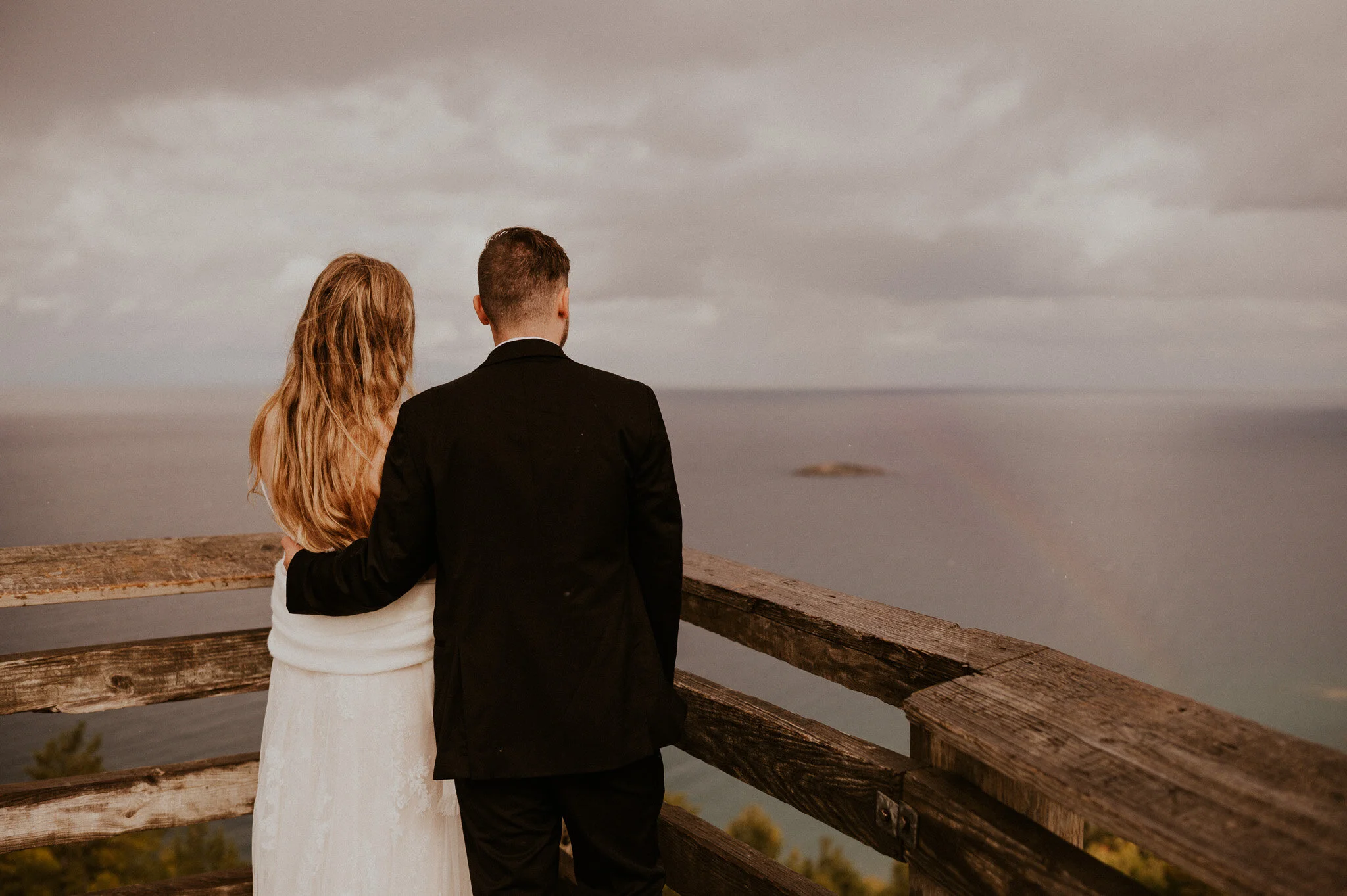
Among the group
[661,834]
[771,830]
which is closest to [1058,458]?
[771,830]

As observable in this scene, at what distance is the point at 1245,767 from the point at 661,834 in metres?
1.78

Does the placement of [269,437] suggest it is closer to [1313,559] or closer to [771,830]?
[771,830]

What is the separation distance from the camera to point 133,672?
2.71m

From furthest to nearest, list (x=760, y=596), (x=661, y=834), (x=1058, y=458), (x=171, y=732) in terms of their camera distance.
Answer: (x=1058, y=458) < (x=171, y=732) < (x=661, y=834) < (x=760, y=596)

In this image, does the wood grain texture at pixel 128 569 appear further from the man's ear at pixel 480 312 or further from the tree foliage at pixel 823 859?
the tree foliage at pixel 823 859

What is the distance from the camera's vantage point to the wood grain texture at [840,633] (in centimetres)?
181

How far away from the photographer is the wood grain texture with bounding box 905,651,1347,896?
3.36ft

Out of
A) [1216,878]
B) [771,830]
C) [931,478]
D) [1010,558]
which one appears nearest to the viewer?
[1216,878]

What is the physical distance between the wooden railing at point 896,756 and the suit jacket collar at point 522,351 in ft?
2.59

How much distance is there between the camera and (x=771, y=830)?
33656 millimetres

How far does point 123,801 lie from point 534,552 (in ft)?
5.79

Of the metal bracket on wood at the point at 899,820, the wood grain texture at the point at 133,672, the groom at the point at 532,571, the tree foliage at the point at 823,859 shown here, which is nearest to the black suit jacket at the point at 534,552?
the groom at the point at 532,571

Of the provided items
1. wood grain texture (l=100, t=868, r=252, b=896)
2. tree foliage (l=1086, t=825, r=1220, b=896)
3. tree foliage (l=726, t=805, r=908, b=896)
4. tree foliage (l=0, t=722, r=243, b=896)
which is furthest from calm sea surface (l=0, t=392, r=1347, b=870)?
wood grain texture (l=100, t=868, r=252, b=896)

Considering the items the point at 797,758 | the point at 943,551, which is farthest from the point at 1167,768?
the point at 943,551
